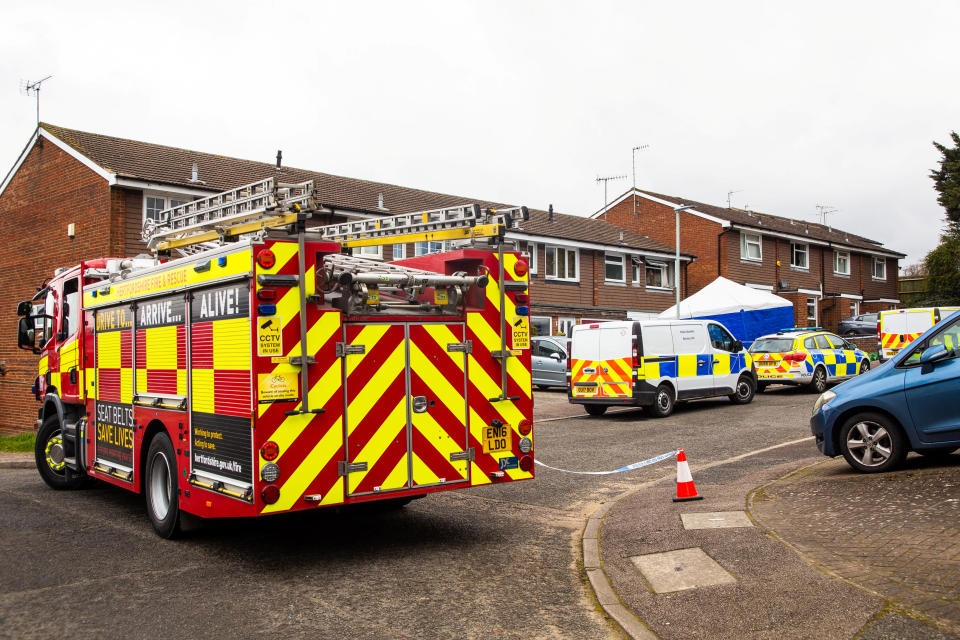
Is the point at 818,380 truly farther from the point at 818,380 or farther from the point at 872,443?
the point at 872,443

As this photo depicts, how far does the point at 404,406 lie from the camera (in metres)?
Result: 6.91

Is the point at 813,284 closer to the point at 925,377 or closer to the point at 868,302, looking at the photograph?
the point at 868,302

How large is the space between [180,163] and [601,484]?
19.6 meters

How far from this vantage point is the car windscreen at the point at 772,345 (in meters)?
22.4

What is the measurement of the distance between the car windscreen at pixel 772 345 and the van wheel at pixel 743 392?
121 inches

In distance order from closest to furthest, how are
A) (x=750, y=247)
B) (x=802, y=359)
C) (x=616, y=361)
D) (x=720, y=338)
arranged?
(x=616, y=361) → (x=720, y=338) → (x=802, y=359) → (x=750, y=247)

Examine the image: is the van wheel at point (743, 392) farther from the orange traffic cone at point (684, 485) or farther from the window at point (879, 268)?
the window at point (879, 268)

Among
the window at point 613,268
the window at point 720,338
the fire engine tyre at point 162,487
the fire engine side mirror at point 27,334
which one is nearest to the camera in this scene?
the fire engine tyre at point 162,487

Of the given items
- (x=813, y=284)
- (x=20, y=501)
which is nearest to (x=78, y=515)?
(x=20, y=501)

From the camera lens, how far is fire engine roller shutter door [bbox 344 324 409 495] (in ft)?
21.8

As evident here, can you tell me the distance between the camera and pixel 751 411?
18125 mm

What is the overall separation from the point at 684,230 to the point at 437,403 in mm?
37116

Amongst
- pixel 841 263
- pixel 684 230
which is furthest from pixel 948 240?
pixel 684 230

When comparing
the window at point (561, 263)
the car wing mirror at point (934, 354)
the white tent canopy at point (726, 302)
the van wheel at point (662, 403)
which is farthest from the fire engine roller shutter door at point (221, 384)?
the window at point (561, 263)
